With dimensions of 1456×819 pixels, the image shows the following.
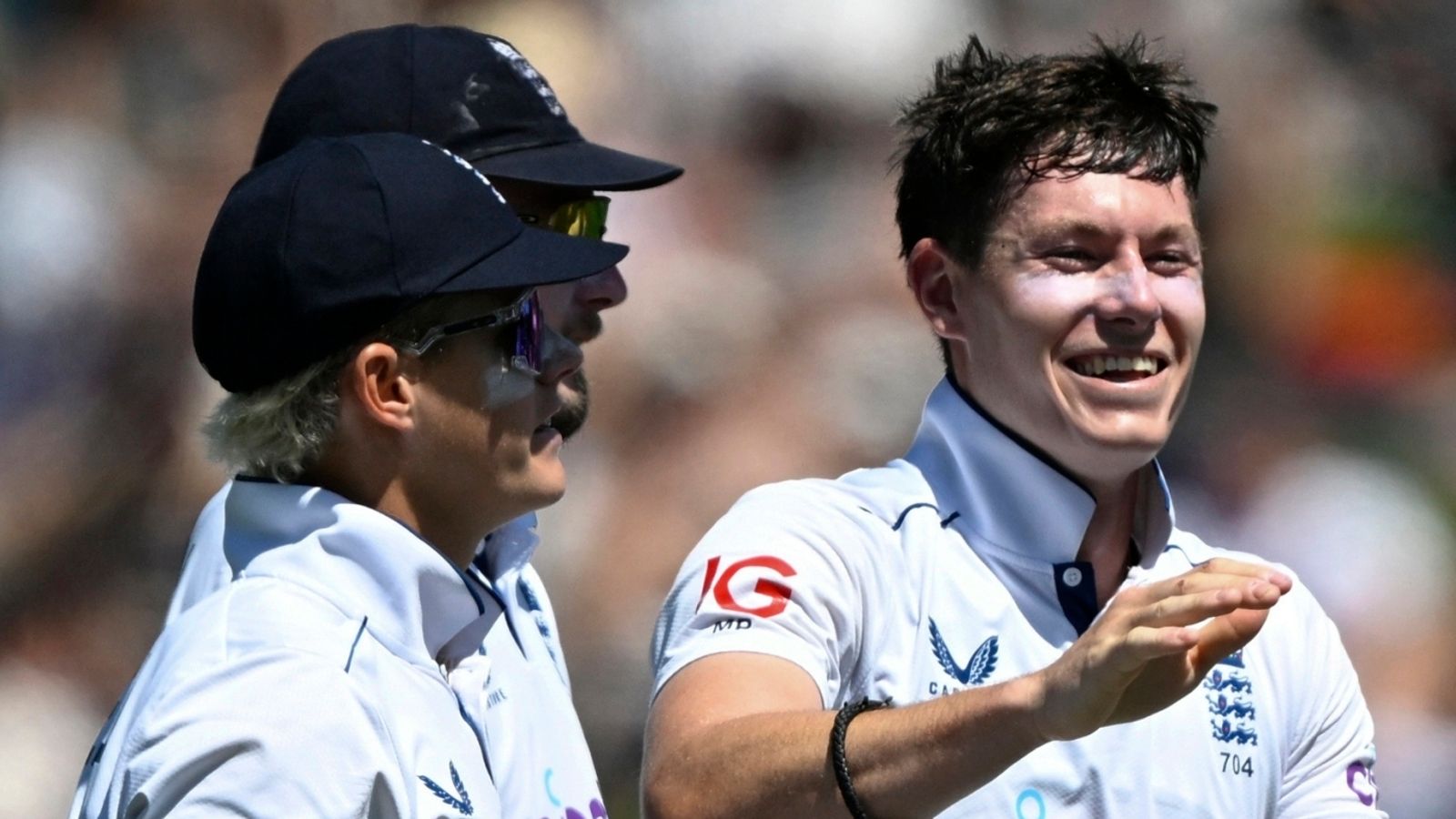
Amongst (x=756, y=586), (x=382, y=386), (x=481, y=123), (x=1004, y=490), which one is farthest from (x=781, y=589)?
(x=481, y=123)

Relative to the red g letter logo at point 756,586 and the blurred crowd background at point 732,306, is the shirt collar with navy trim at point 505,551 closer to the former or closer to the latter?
the red g letter logo at point 756,586

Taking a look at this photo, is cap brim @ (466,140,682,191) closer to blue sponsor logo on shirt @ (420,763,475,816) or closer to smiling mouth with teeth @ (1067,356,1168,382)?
smiling mouth with teeth @ (1067,356,1168,382)

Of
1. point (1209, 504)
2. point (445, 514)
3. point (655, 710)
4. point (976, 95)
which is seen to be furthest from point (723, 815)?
point (1209, 504)

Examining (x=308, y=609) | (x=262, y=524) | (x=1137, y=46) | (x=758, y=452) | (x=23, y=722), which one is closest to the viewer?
(x=308, y=609)

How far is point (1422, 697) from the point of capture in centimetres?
504

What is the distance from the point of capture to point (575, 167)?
2.73m

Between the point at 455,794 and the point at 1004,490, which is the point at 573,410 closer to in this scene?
the point at 1004,490

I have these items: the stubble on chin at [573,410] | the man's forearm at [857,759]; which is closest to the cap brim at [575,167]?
the stubble on chin at [573,410]

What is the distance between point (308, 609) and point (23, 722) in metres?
→ 2.99

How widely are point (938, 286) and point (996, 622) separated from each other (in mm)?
563

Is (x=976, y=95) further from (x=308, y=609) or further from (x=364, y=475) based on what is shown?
(x=308, y=609)

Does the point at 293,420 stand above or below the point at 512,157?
below

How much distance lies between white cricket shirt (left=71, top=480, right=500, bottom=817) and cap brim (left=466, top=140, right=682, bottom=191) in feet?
2.22

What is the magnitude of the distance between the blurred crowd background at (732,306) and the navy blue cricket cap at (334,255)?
271 centimetres
